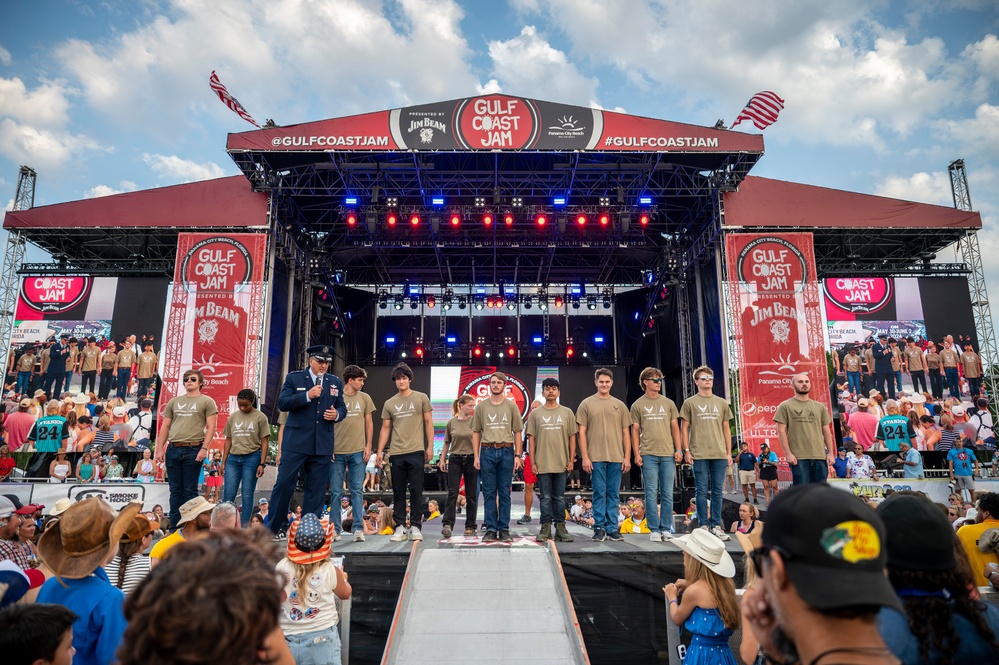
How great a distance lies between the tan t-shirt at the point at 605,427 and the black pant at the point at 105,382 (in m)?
15.6

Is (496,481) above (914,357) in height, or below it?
below

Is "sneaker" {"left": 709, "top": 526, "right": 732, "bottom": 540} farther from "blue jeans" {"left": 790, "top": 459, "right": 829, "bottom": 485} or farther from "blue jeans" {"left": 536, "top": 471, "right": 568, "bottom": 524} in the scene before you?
"blue jeans" {"left": 536, "top": 471, "right": 568, "bottom": 524}

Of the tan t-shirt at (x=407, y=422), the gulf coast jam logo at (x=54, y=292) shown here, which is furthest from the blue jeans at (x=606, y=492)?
the gulf coast jam logo at (x=54, y=292)

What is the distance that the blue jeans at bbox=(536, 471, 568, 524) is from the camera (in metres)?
6.22

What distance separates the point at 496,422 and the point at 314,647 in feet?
11.2

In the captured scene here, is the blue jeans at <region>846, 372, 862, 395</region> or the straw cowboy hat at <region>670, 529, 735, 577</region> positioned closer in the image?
the straw cowboy hat at <region>670, 529, 735, 577</region>

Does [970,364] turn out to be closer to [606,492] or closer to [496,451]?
[606,492]

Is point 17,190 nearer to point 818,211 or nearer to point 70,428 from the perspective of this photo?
point 70,428

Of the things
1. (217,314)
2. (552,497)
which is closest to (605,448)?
(552,497)

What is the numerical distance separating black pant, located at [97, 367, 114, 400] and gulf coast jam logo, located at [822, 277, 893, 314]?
20.2 m

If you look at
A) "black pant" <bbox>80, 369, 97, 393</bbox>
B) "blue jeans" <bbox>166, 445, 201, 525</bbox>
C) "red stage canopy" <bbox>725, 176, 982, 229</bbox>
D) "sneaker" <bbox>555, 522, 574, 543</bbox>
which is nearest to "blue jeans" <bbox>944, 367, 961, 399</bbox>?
"red stage canopy" <bbox>725, 176, 982, 229</bbox>

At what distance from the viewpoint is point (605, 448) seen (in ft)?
21.0

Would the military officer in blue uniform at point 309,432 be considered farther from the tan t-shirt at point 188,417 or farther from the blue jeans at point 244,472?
the tan t-shirt at point 188,417

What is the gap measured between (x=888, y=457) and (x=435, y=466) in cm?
1188
